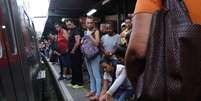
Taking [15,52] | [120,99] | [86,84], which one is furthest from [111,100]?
[86,84]

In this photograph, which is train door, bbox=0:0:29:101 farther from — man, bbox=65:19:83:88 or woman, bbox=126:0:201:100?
man, bbox=65:19:83:88

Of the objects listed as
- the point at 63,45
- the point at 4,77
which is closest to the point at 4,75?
the point at 4,77

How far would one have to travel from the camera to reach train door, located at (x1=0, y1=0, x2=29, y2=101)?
473 cm

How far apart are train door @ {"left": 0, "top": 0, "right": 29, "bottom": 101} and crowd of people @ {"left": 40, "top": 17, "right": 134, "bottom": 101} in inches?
40.6

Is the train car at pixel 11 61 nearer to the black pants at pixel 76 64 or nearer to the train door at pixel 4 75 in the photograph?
the train door at pixel 4 75

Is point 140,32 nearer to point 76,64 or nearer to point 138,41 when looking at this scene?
point 138,41

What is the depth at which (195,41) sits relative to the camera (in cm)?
199

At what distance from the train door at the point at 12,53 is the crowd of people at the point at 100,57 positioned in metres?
1.03

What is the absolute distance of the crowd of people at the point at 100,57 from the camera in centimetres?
541

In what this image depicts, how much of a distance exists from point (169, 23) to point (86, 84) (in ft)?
32.7

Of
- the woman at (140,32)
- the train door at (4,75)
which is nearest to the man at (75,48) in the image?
the train door at (4,75)

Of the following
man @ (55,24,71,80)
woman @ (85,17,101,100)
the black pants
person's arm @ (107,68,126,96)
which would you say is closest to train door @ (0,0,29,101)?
person's arm @ (107,68,126,96)

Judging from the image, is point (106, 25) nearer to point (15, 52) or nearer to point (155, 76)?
point (15, 52)

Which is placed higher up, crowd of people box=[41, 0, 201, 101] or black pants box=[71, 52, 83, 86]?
crowd of people box=[41, 0, 201, 101]
